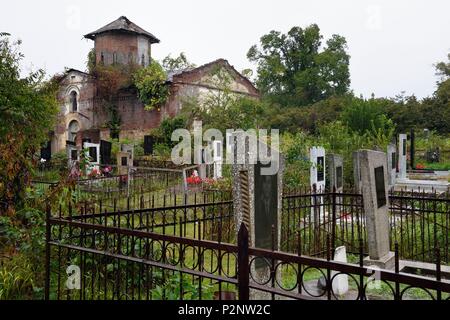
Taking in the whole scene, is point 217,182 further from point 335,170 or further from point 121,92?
point 121,92

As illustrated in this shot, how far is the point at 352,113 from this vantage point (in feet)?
108

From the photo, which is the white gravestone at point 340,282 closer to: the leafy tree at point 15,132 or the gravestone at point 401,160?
the leafy tree at point 15,132

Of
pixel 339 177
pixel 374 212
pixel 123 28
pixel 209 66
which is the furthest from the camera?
pixel 123 28

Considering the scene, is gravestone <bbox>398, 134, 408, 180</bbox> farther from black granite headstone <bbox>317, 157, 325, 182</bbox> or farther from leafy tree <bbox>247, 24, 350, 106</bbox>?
leafy tree <bbox>247, 24, 350, 106</bbox>

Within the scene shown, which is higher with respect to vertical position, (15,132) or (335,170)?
(15,132)

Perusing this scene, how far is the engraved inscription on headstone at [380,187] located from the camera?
6.55m

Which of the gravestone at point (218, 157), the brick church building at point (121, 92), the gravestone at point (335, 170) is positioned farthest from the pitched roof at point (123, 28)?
the gravestone at point (335, 170)

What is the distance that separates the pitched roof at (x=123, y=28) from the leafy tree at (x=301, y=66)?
19.8 m

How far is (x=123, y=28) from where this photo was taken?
36500mm

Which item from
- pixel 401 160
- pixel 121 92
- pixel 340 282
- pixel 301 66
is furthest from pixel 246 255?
pixel 301 66

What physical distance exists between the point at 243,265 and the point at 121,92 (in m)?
34.2

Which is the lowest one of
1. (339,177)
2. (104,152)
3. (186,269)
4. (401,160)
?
(186,269)
